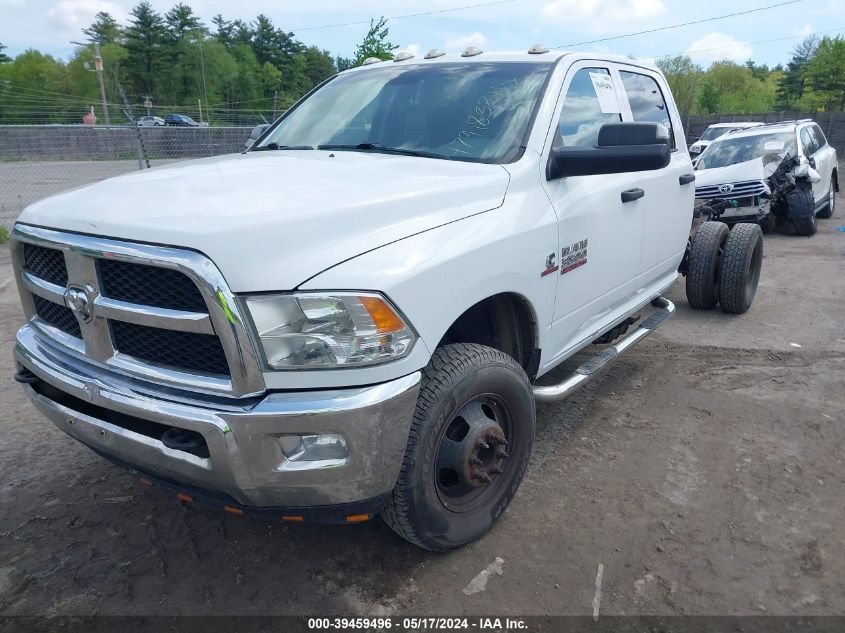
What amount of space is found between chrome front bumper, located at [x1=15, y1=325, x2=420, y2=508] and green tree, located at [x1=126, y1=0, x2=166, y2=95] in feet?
241

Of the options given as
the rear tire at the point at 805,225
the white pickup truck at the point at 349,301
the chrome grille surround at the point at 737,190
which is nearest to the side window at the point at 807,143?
the rear tire at the point at 805,225

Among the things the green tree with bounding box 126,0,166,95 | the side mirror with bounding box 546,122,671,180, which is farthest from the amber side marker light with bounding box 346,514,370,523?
the green tree with bounding box 126,0,166,95

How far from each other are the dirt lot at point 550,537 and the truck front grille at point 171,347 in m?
0.94

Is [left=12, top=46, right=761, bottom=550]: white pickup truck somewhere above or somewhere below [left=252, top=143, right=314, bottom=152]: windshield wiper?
below

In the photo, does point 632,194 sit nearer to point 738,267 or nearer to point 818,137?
point 738,267

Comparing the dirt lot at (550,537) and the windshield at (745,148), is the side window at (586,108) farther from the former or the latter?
the windshield at (745,148)

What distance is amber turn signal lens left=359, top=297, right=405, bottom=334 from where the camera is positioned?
2051mm

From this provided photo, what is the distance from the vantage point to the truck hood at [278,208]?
6.60 feet

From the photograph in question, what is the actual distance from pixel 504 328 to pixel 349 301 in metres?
1.14

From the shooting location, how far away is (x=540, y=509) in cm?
304

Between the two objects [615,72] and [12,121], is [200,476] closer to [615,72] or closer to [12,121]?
[615,72]

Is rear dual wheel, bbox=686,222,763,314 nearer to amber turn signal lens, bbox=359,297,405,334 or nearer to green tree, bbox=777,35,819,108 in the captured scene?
amber turn signal lens, bbox=359,297,405,334

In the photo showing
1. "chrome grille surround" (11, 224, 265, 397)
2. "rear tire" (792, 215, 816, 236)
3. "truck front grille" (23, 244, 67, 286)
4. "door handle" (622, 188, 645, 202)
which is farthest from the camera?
"rear tire" (792, 215, 816, 236)

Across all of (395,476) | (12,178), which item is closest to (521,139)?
(395,476)
